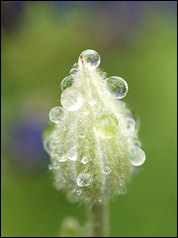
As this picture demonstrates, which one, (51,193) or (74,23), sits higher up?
(74,23)

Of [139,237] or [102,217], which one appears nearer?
[102,217]

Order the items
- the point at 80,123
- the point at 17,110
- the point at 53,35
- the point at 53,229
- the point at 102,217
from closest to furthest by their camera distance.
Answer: the point at 80,123 < the point at 102,217 < the point at 53,229 < the point at 17,110 < the point at 53,35

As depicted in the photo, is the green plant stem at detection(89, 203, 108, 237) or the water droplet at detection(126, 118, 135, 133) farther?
the green plant stem at detection(89, 203, 108, 237)

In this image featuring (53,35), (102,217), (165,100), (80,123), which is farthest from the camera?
(53,35)

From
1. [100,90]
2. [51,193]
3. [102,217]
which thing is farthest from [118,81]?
[51,193]

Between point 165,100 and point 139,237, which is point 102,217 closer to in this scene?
point 139,237

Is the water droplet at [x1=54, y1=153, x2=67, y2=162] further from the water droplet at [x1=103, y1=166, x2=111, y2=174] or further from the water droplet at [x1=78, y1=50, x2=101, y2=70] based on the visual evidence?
the water droplet at [x1=78, y1=50, x2=101, y2=70]

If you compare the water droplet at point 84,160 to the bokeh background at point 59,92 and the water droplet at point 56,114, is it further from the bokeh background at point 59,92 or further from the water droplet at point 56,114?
the bokeh background at point 59,92

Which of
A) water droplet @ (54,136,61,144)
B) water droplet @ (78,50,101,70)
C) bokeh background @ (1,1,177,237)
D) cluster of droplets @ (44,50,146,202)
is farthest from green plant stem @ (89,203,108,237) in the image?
bokeh background @ (1,1,177,237)

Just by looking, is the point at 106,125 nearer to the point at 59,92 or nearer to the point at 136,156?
the point at 136,156
